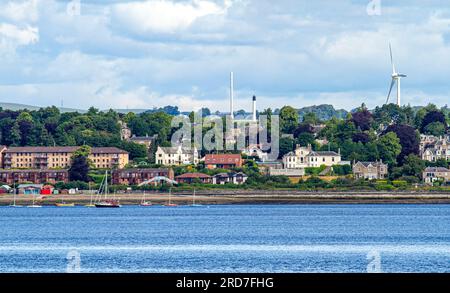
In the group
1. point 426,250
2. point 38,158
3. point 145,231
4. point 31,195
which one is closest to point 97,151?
point 38,158

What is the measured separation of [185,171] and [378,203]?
28904 mm

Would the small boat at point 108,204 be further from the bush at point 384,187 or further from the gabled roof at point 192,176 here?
the bush at point 384,187

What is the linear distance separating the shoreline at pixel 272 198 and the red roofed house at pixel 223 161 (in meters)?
17.8

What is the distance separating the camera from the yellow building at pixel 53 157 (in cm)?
14175

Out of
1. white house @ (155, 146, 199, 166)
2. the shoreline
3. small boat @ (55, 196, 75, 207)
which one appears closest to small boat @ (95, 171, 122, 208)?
the shoreline

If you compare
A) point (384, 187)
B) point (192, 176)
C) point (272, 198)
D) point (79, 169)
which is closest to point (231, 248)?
point (272, 198)

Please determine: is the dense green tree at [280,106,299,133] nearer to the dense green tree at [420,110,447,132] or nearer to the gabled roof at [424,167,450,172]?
the dense green tree at [420,110,447,132]

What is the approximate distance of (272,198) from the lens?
116 m

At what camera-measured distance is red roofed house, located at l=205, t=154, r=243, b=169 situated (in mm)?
136375

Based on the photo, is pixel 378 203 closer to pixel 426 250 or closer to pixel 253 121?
pixel 253 121

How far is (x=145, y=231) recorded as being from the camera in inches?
2274

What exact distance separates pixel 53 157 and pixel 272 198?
44.3 meters

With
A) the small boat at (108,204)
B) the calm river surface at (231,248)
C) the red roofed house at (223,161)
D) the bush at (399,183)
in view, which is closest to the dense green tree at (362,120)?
the red roofed house at (223,161)

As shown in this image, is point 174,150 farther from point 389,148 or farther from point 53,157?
point 389,148
